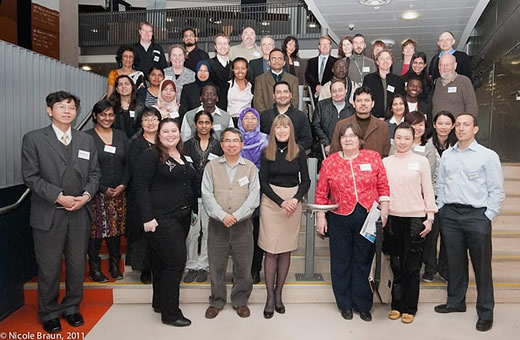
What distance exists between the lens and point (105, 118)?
3.50 metres

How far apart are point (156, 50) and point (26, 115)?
2.08 meters

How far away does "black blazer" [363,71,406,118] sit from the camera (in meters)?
4.54

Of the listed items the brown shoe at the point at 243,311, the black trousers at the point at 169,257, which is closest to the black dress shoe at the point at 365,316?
the brown shoe at the point at 243,311

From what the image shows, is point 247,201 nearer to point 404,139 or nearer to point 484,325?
point 404,139

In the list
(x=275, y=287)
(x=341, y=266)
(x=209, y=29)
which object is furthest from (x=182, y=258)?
(x=209, y=29)


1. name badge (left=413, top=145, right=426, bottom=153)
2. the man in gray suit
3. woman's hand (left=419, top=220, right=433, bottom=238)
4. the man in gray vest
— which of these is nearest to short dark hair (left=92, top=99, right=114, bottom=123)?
the man in gray suit

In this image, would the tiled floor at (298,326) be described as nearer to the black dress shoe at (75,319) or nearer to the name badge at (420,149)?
the black dress shoe at (75,319)

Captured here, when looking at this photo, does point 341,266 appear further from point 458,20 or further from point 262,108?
point 458,20

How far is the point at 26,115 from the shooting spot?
369 centimetres

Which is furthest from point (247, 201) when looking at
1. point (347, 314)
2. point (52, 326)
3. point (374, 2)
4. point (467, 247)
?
point (374, 2)

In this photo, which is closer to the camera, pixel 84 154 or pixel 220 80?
pixel 84 154

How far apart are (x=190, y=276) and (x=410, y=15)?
7.52 meters

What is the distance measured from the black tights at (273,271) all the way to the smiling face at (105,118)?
175 cm

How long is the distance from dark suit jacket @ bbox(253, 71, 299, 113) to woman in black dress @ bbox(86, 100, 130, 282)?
4.78 feet
